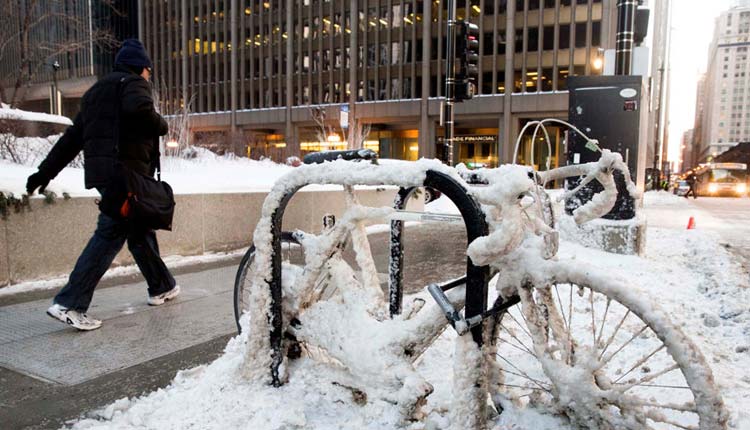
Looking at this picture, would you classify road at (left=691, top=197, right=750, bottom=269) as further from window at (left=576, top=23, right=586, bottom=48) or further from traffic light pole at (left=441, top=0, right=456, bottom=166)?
window at (left=576, top=23, right=586, bottom=48)

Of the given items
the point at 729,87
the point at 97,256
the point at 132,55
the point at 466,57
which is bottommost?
the point at 97,256

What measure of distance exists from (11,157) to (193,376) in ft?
23.7

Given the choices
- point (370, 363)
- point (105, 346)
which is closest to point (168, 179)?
point (105, 346)

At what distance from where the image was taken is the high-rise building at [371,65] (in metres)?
44.8

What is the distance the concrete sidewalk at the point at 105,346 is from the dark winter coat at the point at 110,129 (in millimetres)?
1190

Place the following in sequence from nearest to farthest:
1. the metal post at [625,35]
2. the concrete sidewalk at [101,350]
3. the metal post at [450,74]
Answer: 1. the concrete sidewalk at [101,350]
2. the metal post at [625,35]
3. the metal post at [450,74]

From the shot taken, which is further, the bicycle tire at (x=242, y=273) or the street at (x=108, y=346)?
the bicycle tire at (x=242, y=273)

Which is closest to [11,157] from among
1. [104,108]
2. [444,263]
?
[104,108]

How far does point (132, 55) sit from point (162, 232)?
3.06m

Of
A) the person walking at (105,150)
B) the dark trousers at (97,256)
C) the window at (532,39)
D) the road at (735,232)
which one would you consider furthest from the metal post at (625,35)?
the window at (532,39)

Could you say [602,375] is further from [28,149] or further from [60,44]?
[60,44]

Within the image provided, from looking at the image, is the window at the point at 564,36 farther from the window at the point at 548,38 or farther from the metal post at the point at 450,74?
the metal post at the point at 450,74

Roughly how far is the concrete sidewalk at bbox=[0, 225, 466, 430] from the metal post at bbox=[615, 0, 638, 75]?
5377 mm

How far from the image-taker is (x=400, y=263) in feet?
10.3
